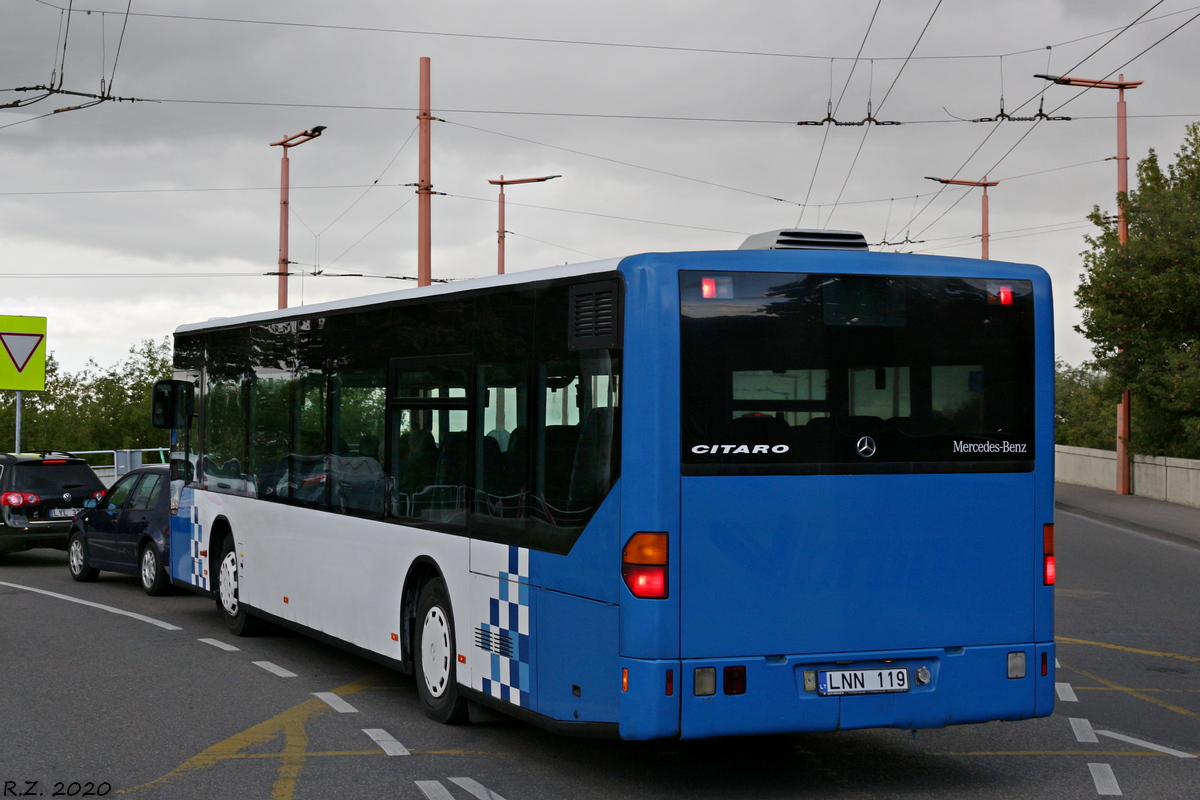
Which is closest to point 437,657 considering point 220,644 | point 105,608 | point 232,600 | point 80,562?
point 220,644

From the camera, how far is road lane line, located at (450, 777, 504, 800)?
682cm

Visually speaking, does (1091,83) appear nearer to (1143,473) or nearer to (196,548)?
(1143,473)

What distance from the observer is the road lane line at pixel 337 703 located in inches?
362

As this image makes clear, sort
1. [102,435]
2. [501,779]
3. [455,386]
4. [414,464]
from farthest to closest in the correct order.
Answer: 1. [102,435]
2. [414,464]
3. [455,386]
4. [501,779]

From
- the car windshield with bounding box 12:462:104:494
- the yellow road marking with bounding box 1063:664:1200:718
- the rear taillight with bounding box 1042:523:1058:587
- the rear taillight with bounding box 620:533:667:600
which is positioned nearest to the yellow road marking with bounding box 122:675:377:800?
the rear taillight with bounding box 620:533:667:600

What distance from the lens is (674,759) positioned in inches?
310

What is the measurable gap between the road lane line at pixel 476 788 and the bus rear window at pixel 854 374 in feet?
6.04

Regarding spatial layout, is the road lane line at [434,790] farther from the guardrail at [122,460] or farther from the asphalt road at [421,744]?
A: the guardrail at [122,460]

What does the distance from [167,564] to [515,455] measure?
9711 millimetres

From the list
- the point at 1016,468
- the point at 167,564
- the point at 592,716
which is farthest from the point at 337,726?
the point at 167,564

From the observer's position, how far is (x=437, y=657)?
873cm

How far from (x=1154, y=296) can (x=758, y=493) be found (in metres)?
31.0

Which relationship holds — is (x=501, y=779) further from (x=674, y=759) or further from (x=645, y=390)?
(x=645, y=390)

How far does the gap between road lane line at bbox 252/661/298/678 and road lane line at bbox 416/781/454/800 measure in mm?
3811
